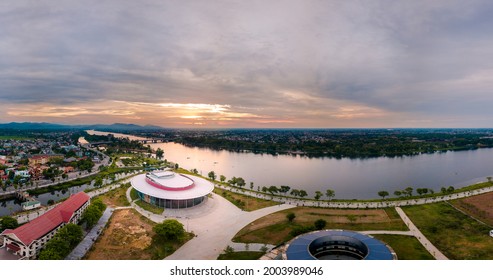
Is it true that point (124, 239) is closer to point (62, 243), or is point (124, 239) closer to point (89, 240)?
point (89, 240)

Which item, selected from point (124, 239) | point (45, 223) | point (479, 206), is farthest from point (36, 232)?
point (479, 206)

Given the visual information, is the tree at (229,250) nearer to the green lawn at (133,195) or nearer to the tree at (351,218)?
the tree at (351,218)

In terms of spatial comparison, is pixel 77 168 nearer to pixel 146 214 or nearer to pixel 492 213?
pixel 146 214

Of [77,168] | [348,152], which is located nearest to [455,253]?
[77,168]

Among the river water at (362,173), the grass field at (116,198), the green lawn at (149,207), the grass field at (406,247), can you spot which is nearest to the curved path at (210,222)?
the green lawn at (149,207)

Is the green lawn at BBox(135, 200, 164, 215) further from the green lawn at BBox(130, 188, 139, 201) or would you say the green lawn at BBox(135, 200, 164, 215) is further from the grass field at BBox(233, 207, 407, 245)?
the grass field at BBox(233, 207, 407, 245)
